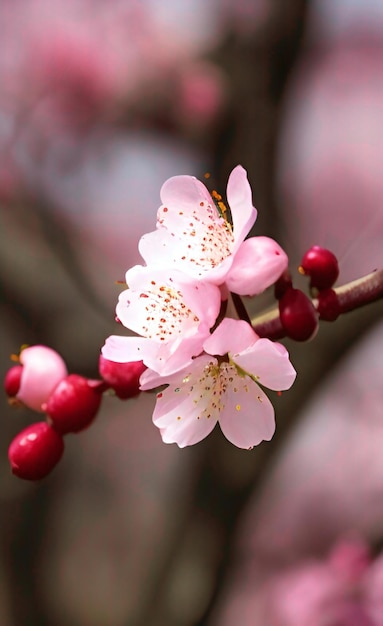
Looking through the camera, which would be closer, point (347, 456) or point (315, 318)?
point (315, 318)

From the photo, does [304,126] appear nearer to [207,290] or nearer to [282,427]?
[282,427]

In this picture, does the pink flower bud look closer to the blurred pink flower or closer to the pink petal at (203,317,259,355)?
the pink petal at (203,317,259,355)

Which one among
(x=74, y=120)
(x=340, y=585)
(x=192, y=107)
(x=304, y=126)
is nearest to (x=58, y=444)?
(x=304, y=126)

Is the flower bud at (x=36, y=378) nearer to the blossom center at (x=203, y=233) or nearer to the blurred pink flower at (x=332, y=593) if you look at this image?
the blossom center at (x=203, y=233)

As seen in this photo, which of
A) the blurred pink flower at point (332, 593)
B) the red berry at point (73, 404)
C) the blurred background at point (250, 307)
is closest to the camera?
the red berry at point (73, 404)

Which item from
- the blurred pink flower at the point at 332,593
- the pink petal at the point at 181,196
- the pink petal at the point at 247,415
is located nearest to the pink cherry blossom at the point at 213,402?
the pink petal at the point at 247,415

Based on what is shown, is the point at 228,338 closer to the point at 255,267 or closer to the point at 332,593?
the point at 255,267
